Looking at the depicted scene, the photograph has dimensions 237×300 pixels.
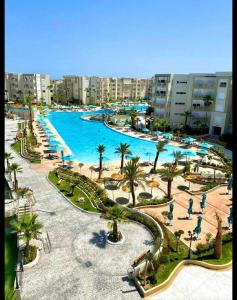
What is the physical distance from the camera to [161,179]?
3403 cm

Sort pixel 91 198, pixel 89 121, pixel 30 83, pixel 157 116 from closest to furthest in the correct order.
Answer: pixel 91 198
pixel 157 116
pixel 89 121
pixel 30 83

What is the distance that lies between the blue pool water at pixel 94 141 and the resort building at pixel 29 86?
3866 cm

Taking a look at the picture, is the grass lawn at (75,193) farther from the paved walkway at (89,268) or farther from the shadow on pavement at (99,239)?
the shadow on pavement at (99,239)

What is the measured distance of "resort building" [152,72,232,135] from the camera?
5331cm

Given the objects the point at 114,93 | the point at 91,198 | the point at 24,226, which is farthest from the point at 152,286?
the point at 114,93

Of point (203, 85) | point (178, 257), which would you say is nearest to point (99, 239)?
point (178, 257)

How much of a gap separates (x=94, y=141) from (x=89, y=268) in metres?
38.9

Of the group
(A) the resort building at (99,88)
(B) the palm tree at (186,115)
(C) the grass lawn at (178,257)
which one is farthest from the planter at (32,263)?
(A) the resort building at (99,88)

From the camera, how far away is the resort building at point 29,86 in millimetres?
113000

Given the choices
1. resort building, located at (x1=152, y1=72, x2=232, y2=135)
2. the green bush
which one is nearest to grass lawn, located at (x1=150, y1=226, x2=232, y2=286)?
the green bush

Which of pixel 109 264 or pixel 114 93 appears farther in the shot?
pixel 114 93

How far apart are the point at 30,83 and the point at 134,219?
10528 centimetres

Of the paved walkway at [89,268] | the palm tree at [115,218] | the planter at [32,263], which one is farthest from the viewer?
the palm tree at [115,218]

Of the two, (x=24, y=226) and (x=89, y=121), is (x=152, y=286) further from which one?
(x=89, y=121)
